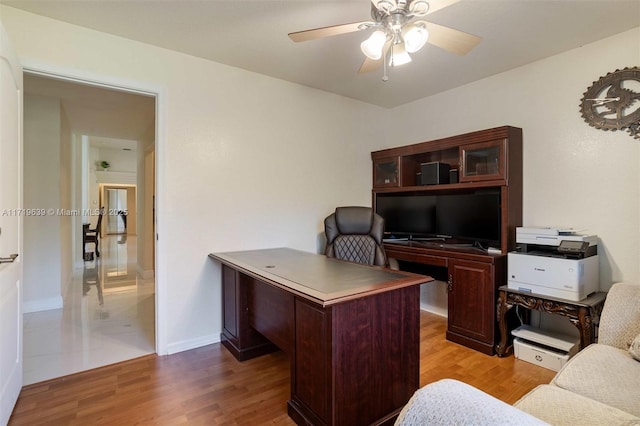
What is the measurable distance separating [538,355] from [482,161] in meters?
1.60

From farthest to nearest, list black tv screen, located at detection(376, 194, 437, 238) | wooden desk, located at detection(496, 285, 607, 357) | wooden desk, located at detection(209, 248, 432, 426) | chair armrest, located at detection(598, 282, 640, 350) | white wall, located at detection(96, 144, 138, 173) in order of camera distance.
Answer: white wall, located at detection(96, 144, 138, 173) → black tv screen, located at detection(376, 194, 437, 238) → wooden desk, located at detection(496, 285, 607, 357) → chair armrest, located at detection(598, 282, 640, 350) → wooden desk, located at detection(209, 248, 432, 426)

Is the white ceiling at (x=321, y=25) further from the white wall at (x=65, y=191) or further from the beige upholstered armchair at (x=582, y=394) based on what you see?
the white wall at (x=65, y=191)

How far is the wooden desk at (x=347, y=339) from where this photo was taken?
1.55 meters

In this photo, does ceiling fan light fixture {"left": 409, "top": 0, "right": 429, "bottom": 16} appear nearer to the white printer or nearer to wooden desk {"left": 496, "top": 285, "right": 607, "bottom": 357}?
the white printer

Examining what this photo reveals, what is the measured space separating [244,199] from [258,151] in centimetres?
48

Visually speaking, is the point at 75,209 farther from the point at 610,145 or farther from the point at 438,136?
the point at 610,145

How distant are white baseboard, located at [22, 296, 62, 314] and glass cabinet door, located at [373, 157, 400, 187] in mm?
3930

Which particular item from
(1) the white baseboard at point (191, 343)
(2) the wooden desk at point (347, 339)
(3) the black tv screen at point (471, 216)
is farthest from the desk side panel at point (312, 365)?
(3) the black tv screen at point (471, 216)

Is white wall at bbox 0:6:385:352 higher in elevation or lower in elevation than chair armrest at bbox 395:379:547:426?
higher

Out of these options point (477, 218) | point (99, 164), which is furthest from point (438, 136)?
point (99, 164)

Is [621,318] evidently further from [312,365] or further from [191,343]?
[191,343]

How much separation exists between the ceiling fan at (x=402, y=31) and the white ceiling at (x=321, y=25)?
1.43 feet

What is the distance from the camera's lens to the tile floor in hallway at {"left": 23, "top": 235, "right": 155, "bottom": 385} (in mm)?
2461

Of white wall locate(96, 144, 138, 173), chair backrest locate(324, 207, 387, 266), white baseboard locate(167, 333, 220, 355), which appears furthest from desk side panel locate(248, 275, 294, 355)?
white wall locate(96, 144, 138, 173)
